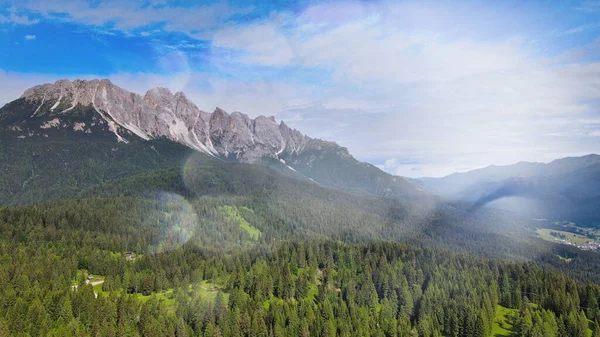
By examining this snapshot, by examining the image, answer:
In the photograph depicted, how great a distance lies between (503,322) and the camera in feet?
367

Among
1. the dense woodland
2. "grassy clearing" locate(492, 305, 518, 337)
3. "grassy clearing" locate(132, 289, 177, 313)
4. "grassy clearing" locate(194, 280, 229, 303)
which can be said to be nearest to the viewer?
the dense woodland

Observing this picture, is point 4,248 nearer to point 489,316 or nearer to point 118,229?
point 118,229

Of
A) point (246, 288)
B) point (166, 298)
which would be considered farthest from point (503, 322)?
point (166, 298)

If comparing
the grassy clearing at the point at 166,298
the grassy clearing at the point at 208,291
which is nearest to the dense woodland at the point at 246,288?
the grassy clearing at the point at 208,291

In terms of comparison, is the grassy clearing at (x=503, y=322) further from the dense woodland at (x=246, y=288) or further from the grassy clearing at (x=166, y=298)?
the grassy clearing at (x=166, y=298)

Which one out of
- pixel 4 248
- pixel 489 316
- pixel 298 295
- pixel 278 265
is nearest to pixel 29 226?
pixel 4 248

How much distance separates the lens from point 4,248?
117 metres

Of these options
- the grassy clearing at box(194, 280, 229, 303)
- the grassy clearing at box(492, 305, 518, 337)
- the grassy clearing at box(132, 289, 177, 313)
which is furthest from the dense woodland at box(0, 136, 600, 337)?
the grassy clearing at box(492, 305, 518, 337)

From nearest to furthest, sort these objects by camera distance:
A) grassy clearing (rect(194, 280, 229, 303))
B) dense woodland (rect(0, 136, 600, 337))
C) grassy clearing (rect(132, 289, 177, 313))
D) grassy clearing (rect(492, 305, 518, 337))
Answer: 1. dense woodland (rect(0, 136, 600, 337))
2. grassy clearing (rect(132, 289, 177, 313))
3. grassy clearing (rect(492, 305, 518, 337))
4. grassy clearing (rect(194, 280, 229, 303))

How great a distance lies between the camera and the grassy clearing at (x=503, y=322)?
105 m

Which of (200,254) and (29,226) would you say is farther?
(200,254)

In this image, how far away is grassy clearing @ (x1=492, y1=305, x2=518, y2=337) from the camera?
10512cm

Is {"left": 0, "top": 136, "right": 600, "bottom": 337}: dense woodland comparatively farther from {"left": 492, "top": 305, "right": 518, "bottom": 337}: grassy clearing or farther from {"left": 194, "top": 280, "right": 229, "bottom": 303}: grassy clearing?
{"left": 492, "top": 305, "right": 518, "bottom": 337}: grassy clearing

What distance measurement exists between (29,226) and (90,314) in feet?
285
